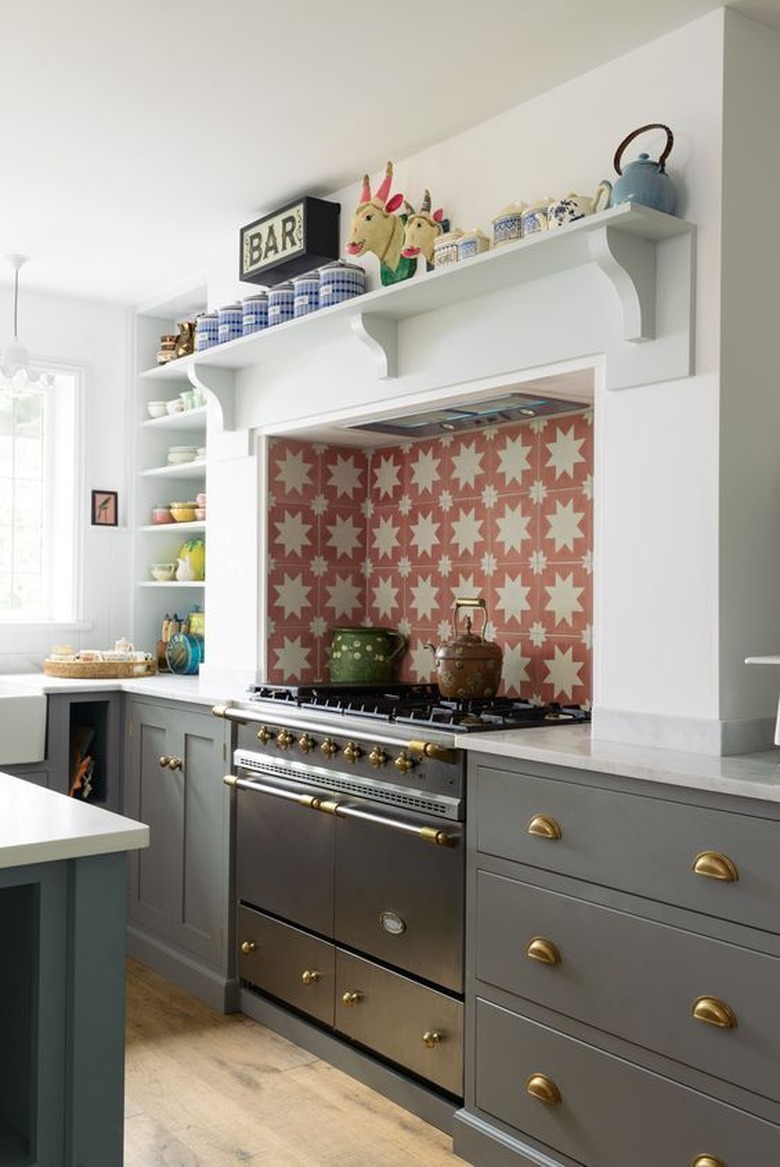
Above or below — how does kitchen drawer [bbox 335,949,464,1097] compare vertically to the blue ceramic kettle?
below

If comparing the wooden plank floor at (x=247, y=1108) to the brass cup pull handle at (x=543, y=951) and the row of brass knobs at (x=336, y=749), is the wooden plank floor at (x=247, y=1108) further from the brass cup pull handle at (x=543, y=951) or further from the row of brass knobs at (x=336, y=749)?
the row of brass knobs at (x=336, y=749)

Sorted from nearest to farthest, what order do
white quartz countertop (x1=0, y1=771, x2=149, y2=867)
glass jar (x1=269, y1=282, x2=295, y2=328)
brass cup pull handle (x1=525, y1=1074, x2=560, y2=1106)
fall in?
white quartz countertop (x1=0, y1=771, x2=149, y2=867) < brass cup pull handle (x1=525, y1=1074, x2=560, y2=1106) < glass jar (x1=269, y1=282, x2=295, y2=328)

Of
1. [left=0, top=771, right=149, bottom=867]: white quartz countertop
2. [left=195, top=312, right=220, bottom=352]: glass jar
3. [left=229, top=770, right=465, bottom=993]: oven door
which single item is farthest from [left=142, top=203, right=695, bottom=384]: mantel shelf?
[left=0, top=771, right=149, bottom=867]: white quartz countertop

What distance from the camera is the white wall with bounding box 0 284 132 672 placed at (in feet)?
15.2

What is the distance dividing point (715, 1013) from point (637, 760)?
0.48 meters

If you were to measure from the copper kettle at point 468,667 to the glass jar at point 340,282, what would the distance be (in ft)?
Answer: 3.39

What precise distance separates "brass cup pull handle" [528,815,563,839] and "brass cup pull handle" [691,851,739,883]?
37cm

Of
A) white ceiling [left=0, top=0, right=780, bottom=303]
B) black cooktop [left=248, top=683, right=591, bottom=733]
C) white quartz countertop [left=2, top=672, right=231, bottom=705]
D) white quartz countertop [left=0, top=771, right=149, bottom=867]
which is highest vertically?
white ceiling [left=0, top=0, right=780, bottom=303]

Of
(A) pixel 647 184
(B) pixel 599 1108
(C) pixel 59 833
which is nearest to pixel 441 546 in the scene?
(A) pixel 647 184

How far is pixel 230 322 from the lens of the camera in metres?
3.67

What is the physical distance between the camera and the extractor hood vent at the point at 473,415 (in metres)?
3.02

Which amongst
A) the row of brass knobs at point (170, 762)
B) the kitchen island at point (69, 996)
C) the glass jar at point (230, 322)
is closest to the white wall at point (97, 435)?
the row of brass knobs at point (170, 762)

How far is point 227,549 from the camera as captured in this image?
3.93 meters

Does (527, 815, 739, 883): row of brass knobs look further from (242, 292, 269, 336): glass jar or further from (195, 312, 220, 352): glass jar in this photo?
(195, 312, 220, 352): glass jar
